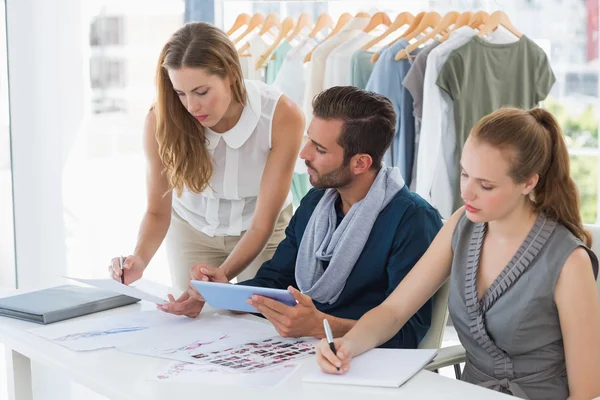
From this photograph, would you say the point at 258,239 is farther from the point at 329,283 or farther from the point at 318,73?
the point at 318,73

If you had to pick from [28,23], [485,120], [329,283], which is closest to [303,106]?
[28,23]

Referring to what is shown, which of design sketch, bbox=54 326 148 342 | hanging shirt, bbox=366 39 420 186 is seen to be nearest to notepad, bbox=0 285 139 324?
design sketch, bbox=54 326 148 342

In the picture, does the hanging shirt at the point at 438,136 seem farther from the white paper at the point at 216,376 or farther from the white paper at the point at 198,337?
the white paper at the point at 216,376

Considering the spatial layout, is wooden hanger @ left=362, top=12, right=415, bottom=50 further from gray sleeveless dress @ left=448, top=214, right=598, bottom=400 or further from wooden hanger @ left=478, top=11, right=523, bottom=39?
gray sleeveless dress @ left=448, top=214, right=598, bottom=400

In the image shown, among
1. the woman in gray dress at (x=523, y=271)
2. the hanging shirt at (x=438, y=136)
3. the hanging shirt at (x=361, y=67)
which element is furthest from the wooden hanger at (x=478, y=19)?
the woman in gray dress at (x=523, y=271)

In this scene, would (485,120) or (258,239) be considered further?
(258,239)

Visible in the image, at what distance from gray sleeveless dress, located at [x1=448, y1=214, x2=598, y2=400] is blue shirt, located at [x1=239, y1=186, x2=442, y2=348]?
188mm

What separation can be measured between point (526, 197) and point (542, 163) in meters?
0.08

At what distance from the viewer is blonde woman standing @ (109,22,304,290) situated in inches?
81.4

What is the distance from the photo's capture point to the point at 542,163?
1.58 m

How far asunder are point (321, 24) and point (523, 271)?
2.07 meters

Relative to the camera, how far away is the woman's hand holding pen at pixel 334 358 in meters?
1.44

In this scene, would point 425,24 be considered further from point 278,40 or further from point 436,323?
point 436,323

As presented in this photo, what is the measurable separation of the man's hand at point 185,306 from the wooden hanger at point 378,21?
1.76 meters
